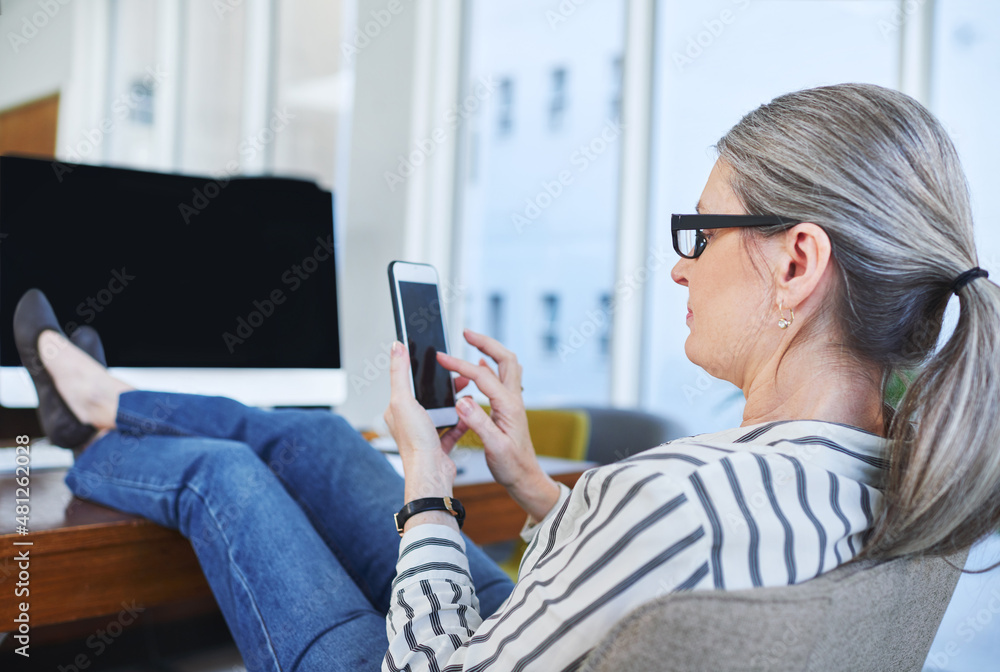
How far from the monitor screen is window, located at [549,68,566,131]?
199 cm

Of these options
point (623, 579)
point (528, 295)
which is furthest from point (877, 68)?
point (623, 579)

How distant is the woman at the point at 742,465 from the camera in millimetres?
593

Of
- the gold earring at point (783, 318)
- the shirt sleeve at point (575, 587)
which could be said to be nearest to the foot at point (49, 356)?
the shirt sleeve at point (575, 587)

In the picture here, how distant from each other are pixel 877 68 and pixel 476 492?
7.11 ft

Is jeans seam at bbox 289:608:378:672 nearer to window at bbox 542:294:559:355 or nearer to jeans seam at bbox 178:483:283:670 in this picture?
jeans seam at bbox 178:483:283:670

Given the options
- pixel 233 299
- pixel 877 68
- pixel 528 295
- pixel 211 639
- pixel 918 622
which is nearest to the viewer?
pixel 918 622

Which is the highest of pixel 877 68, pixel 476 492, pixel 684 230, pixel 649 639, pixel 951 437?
pixel 877 68

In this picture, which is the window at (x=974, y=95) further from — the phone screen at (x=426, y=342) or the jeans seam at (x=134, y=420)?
the jeans seam at (x=134, y=420)

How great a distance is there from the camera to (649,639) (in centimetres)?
52

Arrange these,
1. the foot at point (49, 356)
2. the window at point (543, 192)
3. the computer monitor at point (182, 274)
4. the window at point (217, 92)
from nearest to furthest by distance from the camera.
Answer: the foot at point (49, 356) < the computer monitor at point (182, 274) < the window at point (543, 192) < the window at point (217, 92)

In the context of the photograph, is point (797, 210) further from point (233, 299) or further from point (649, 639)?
point (233, 299)

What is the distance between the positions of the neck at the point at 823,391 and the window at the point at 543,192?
2.44m

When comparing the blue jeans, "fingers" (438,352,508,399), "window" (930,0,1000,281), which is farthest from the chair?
"window" (930,0,1000,281)

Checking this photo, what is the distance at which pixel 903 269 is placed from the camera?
0.71m
